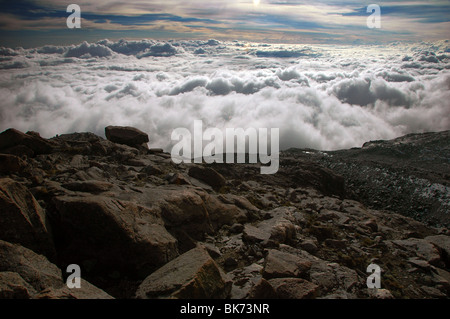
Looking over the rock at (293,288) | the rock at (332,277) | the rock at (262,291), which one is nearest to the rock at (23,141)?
the rock at (262,291)

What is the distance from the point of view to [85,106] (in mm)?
167500

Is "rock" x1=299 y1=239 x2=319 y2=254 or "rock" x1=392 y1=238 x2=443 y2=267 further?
"rock" x1=392 y1=238 x2=443 y2=267

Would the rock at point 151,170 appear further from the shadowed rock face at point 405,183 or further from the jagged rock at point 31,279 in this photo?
the shadowed rock face at point 405,183

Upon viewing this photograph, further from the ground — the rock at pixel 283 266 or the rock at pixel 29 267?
the rock at pixel 29 267

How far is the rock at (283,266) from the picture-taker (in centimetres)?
681

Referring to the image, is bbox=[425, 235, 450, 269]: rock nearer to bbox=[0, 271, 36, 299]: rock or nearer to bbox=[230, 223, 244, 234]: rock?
bbox=[230, 223, 244, 234]: rock

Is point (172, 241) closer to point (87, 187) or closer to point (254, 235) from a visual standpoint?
point (254, 235)

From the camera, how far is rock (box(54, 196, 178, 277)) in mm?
6605

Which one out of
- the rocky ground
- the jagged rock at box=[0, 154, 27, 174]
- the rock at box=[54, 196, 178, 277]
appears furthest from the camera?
the jagged rock at box=[0, 154, 27, 174]

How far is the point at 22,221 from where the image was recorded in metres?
6.32

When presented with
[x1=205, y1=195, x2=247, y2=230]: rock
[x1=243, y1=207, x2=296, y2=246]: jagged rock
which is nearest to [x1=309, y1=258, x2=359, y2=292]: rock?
[x1=243, y1=207, x2=296, y2=246]: jagged rock

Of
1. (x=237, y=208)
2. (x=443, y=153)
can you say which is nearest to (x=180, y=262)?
(x=237, y=208)

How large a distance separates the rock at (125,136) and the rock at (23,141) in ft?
17.8

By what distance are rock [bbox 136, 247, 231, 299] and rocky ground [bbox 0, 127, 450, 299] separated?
0.09 ft
